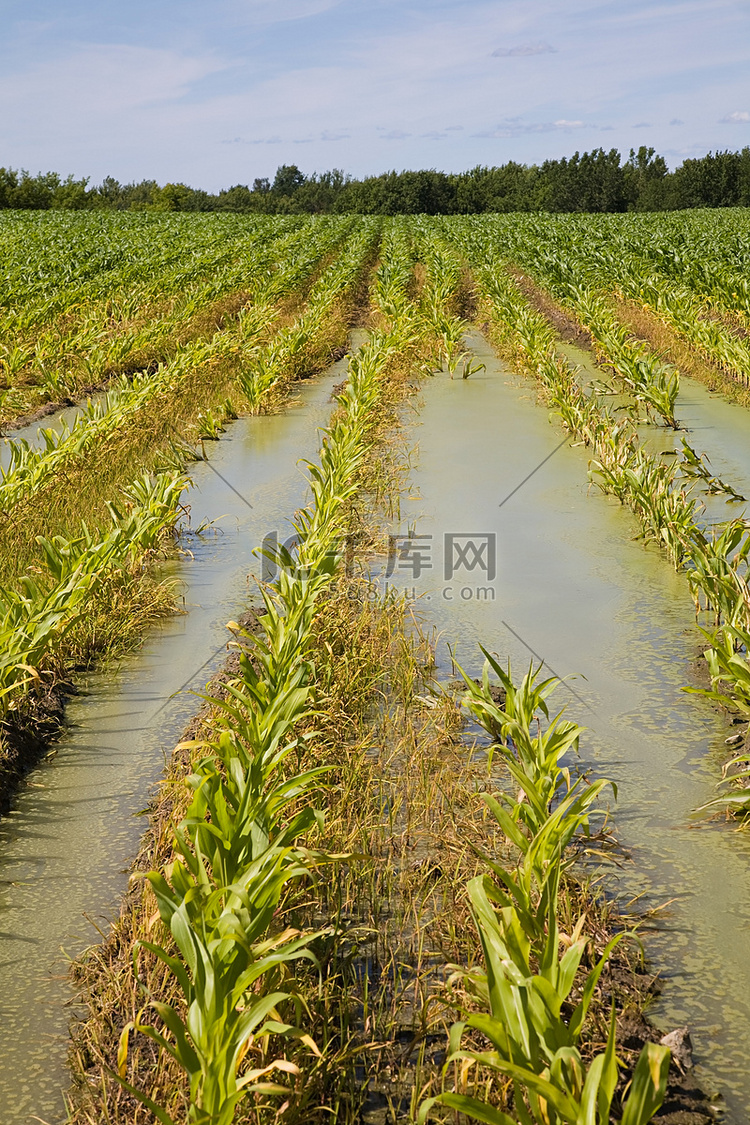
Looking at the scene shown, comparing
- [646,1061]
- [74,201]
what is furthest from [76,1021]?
[74,201]

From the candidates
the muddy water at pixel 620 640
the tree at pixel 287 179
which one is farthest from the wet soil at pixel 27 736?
the tree at pixel 287 179

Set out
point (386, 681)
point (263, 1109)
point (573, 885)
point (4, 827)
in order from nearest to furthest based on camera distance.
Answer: point (263, 1109)
point (573, 885)
point (4, 827)
point (386, 681)

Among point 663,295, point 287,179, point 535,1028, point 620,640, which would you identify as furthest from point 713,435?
point 287,179

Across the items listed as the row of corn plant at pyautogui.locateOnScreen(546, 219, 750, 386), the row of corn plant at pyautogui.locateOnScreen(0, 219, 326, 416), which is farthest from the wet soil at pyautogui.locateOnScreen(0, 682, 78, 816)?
the row of corn plant at pyautogui.locateOnScreen(546, 219, 750, 386)

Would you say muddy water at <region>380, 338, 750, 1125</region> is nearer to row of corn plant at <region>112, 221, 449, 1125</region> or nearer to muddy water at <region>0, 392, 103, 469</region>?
row of corn plant at <region>112, 221, 449, 1125</region>

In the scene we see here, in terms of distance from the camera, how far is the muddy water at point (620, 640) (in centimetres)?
246

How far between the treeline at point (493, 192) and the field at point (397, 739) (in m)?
48.8

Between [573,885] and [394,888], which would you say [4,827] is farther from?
[573,885]

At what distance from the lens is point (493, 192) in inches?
2640

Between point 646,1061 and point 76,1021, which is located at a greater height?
point 646,1061

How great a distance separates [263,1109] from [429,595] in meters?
3.26

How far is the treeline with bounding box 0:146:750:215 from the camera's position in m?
57.0

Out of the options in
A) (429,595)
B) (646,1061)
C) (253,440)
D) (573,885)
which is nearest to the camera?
(646,1061)

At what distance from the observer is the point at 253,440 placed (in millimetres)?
8469
